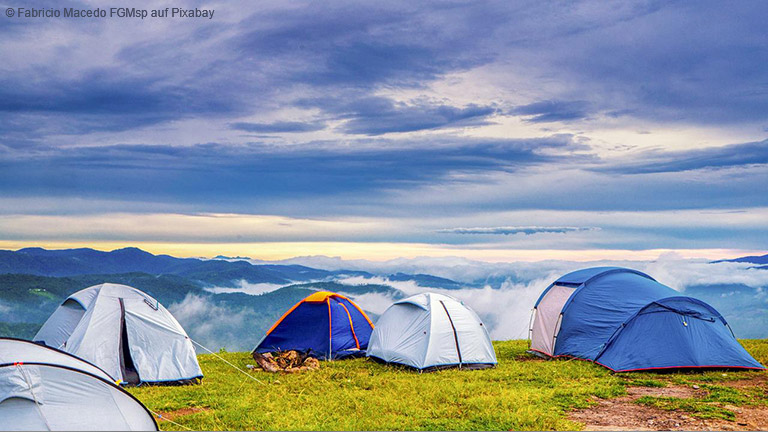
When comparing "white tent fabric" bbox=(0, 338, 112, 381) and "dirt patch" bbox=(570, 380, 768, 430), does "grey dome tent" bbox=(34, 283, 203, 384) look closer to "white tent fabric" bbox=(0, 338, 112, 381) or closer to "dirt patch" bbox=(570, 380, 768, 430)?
"white tent fabric" bbox=(0, 338, 112, 381)

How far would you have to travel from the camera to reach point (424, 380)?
47.8ft

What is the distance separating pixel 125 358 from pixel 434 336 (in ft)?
25.0

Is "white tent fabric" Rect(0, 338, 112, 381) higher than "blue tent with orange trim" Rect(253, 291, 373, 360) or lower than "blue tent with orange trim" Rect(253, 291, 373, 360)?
higher

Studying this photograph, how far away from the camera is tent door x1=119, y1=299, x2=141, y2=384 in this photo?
14031 mm

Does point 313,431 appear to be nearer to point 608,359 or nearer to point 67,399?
point 67,399

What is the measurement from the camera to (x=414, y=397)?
12.7 meters

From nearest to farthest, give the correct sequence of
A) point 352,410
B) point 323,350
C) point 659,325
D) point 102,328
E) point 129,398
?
point 129,398 < point 352,410 < point 102,328 < point 659,325 < point 323,350

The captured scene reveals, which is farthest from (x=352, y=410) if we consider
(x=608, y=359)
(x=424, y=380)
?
(x=608, y=359)

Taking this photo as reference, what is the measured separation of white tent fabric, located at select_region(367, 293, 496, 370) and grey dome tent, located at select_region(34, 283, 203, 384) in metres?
5.28

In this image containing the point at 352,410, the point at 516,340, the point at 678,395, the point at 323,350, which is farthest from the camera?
the point at 516,340

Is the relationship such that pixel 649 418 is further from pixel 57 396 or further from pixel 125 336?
pixel 125 336

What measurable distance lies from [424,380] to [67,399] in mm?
8223

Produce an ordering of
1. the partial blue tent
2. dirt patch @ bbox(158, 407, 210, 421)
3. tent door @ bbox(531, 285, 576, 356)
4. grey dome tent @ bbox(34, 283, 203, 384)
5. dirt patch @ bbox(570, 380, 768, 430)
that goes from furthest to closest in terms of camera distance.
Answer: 1. tent door @ bbox(531, 285, 576, 356)
2. the partial blue tent
3. grey dome tent @ bbox(34, 283, 203, 384)
4. dirt patch @ bbox(158, 407, 210, 421)
5. dirt patch @ bbox(570, 380, 768, 430)

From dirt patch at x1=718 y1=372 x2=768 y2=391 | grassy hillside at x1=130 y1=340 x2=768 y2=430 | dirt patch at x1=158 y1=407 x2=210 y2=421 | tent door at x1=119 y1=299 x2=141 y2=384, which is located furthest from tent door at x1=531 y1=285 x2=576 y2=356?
tent door at x1=119 y1=299 x2=141 y2=384
